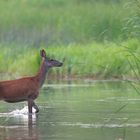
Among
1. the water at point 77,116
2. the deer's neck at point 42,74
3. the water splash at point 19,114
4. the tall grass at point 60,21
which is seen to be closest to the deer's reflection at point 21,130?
the water at point 77,116

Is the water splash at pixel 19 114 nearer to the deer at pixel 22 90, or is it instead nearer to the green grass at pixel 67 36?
the deer at pixel 22 90

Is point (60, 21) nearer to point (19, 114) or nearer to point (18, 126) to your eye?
point (19, 114)

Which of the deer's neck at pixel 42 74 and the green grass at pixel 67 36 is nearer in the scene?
the deer's neck at pixel 42 74

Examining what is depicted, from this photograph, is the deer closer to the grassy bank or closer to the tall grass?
the grassy bank

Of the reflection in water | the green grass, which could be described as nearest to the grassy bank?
the green grass

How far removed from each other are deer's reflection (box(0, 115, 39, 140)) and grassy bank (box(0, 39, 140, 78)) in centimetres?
946

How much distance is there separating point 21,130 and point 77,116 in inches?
86.4

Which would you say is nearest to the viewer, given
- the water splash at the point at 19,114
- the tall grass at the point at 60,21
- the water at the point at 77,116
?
the water at the point at 77,116

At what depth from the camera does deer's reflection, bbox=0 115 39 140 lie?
14414 mm

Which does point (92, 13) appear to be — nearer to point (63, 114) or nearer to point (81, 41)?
point (81, 41)

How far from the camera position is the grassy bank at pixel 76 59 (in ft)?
88.8

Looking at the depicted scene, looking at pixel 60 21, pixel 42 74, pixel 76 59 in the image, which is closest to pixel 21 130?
pixel 42 74

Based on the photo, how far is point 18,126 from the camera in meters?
16.0

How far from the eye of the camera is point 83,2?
1422 inches
